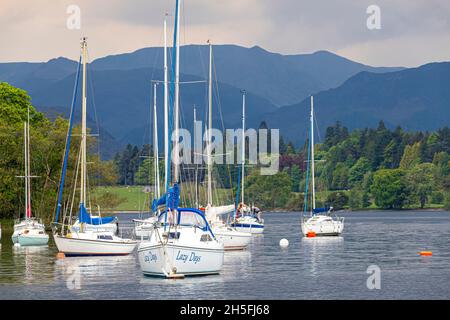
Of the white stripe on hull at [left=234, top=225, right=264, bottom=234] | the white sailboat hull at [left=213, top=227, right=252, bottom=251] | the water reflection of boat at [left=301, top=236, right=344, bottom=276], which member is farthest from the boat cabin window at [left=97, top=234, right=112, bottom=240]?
the white stripe on hull at [left=234, top=225, right=264, bottom=234]

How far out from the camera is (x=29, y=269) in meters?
63.3

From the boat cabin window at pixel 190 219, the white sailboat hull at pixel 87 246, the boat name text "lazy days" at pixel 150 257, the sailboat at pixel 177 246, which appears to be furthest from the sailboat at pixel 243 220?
the boat name text "lazy days" at pixel 150 257

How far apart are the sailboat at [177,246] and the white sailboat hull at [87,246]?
16700 mm

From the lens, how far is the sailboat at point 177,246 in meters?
51.5

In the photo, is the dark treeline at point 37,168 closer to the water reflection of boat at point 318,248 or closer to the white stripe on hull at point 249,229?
the white stripe on hull at point 249,229

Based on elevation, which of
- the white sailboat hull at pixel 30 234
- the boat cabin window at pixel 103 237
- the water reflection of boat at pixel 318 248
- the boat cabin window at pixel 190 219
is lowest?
the water reflection of boat at pixel 318 248

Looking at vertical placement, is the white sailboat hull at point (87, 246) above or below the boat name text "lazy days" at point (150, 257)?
below

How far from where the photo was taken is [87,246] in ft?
232

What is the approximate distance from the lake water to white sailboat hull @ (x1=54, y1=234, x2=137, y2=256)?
0.76 m

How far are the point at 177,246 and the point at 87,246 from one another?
69.6 ft

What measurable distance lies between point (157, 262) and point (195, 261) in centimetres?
217
